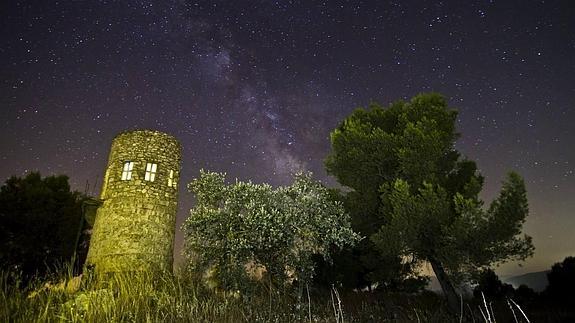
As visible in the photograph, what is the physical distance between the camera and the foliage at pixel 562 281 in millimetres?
21280

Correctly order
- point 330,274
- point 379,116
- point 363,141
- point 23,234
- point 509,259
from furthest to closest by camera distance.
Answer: point 23,234
point 330,274
point 379,116
point 363,141
point 509,259

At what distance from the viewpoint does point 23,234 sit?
78.8 feet

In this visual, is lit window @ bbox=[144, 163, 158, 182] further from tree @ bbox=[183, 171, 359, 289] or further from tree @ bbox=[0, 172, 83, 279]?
tree @ bbox=[0, 172, 83, 279]

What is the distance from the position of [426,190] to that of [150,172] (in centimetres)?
1434

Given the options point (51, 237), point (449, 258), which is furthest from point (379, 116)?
point (51, 237)

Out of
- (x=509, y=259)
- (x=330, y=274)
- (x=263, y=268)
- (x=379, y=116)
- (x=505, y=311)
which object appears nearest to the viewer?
Answer: (x=263, y=268)

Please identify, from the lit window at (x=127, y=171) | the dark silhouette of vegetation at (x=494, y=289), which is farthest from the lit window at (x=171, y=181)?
the dark silhouette of vegetation at (x=494, y=289)

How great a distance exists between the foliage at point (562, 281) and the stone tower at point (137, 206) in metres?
24.0

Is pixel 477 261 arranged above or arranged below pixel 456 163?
below

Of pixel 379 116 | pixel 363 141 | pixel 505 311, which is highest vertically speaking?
pixel 379 116

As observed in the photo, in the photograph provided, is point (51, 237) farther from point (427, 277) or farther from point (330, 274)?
point (427, 277)

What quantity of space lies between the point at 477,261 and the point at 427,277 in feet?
21.6

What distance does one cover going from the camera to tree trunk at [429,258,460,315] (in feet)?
47.5

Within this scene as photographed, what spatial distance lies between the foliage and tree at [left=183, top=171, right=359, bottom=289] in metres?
16.6
